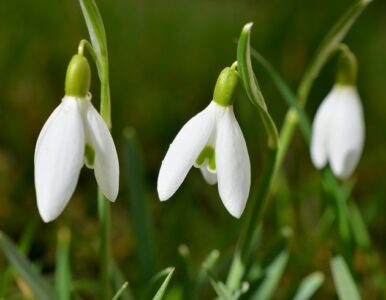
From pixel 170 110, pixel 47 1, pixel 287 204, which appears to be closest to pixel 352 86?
pixel 287 204

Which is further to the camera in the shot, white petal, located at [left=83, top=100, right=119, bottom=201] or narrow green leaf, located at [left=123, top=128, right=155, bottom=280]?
narrow green leaf, located at [left=123, top=128, right=155, bottom=280]

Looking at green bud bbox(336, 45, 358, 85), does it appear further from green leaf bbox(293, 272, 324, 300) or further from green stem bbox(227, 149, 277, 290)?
green leaf bbox(293, 272, 324, 300)

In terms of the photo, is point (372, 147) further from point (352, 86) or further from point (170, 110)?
point (352, 86)

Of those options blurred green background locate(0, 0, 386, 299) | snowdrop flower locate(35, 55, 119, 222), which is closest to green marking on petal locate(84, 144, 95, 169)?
snowdrop flower locate(35, 55, 119, 222)

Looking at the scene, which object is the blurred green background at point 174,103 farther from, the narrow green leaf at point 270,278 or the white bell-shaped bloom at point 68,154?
the white bell-shaped bloom at point 68,154

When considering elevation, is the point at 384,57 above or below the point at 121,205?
below

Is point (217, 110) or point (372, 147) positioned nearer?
point (217, 110)
